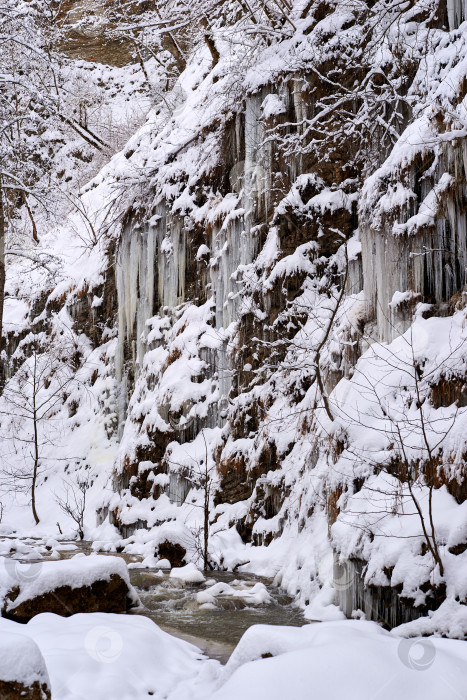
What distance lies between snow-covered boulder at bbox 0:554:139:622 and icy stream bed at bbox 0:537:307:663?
45 cm

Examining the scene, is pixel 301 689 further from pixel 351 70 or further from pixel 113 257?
pixel 113 257

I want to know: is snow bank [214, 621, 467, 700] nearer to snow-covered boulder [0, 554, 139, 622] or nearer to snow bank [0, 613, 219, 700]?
snow bank [0, 613, 219, 700]

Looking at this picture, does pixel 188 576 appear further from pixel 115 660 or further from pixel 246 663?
pixel 246 663

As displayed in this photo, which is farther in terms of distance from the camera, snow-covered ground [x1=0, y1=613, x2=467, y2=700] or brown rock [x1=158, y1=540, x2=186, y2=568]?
brown rock [x1=158, y1=540, x2=186, y2=568]

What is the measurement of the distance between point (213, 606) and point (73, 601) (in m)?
1.68

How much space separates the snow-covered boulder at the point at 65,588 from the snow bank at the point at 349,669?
8.04 ft

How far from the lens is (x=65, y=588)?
237 inches

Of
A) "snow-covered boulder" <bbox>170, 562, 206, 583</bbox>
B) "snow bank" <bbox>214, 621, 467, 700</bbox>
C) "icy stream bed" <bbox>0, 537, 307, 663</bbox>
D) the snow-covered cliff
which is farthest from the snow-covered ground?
"snow-covered boulder" <bbox>170, 562, 206, 583</bbox>

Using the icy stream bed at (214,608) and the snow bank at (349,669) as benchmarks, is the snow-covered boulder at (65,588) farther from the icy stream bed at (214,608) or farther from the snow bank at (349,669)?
the snow bank at (349,669)

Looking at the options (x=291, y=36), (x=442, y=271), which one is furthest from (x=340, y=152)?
(x=442, y=271)

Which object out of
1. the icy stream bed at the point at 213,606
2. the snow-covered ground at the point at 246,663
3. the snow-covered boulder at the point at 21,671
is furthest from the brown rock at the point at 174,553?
the snow-covered boulder at the point at 21,671

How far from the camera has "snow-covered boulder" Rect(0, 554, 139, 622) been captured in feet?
19.2

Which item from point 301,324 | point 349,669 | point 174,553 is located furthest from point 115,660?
point 301,324

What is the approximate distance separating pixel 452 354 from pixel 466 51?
4.04 metres
